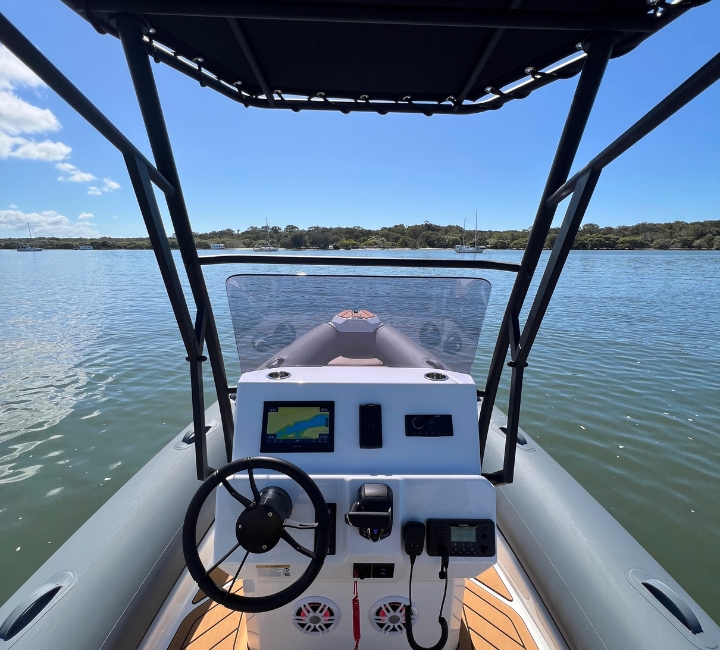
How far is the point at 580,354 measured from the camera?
21.1 feet

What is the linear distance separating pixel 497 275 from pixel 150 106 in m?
1.40

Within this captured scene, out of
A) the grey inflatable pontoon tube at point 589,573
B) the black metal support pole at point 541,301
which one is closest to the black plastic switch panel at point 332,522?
the black metal support pole at point 541,301

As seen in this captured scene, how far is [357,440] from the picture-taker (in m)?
1.22

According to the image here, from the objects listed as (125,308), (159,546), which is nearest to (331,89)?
(159,546)

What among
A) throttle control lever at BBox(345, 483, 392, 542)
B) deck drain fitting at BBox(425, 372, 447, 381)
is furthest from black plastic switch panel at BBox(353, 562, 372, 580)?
deck drain fitting at BBox(425, 372, 447, 381)

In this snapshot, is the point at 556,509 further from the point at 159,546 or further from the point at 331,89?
the point at 331,89

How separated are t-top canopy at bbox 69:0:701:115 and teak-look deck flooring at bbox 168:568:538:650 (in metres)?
1.81

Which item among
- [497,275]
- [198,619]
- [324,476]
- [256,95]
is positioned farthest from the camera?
[497,275]

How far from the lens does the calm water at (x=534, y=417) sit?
2.65 metres

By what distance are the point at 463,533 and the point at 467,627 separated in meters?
0.62

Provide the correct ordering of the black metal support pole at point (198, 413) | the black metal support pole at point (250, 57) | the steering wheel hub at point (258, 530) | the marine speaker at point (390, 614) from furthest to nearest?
1. the black metal support pole at point (198, 413)
2. the marine speaker at point (390, 614)
3. the black metal support pole at point (250, 57)
4. the steering wheel hub at point (258, 530)

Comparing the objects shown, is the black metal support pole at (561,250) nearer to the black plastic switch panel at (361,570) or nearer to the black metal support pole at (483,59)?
the black metal support pole at (483,59)

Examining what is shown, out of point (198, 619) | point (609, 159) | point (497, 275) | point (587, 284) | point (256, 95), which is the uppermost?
point (256, 95)

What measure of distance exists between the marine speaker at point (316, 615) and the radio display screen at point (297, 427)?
1.47ft
